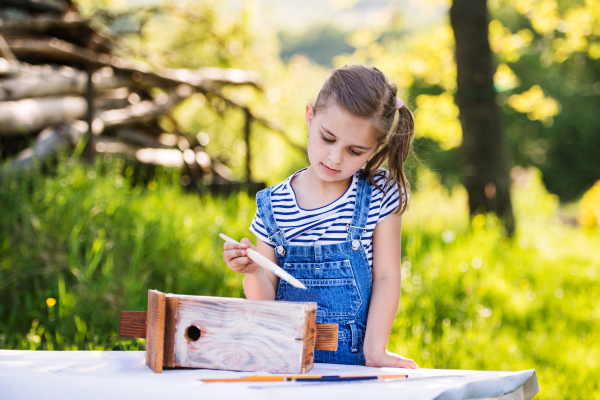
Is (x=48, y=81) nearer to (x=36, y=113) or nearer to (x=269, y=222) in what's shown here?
(x=36, y=113)

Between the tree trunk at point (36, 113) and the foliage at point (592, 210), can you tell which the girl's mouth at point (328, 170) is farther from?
the foliage at point (592, 210)

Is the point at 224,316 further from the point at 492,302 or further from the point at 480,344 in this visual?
the point at 492,302

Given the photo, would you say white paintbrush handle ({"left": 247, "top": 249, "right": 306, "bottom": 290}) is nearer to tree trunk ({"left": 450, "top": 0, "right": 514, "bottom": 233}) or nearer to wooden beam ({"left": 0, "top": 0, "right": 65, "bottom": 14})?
tree trunk ({"left": 450, "top": 0, "right": 514, "bottom": 233})

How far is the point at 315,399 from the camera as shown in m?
1.12

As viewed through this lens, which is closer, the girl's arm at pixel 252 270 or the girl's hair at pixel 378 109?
the girl's arm at pixel 252 270

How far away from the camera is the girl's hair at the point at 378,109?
1.75 m

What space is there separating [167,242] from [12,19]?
381 cm

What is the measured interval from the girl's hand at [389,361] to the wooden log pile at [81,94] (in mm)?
3450

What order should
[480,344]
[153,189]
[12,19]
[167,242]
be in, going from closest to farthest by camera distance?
[480,344]
[167,242]
[153,189]
[12,19]

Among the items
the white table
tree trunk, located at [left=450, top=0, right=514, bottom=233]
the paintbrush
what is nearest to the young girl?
the paintbrush

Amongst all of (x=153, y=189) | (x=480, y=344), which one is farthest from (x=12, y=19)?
(x=480, y=344)

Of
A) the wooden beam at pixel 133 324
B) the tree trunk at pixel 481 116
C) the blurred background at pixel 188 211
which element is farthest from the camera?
the tree trunk at pixel 481 116

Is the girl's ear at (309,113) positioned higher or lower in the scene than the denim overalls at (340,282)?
higher

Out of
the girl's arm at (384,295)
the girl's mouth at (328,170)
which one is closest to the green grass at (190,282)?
the girl's arm at (384,295)
